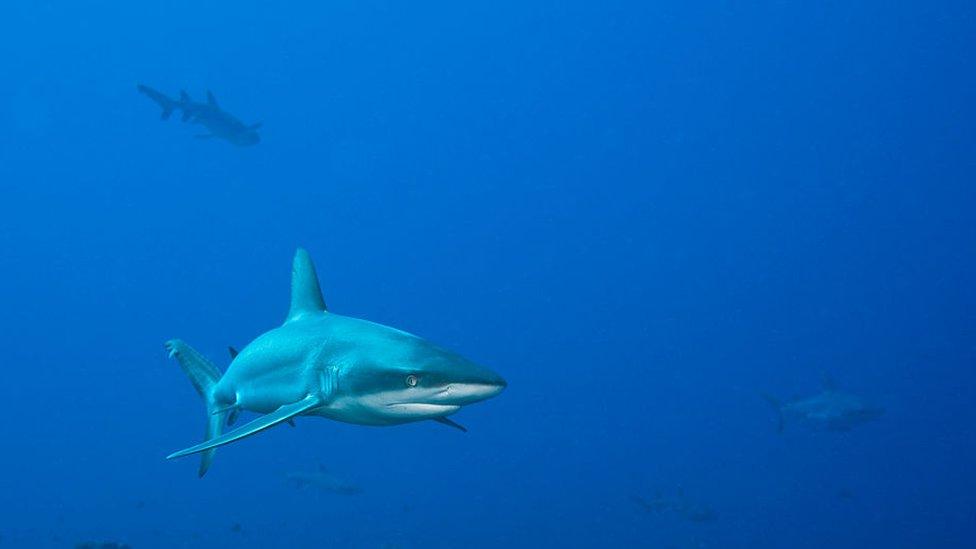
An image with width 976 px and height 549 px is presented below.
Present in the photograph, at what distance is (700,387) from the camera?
71.7 meters

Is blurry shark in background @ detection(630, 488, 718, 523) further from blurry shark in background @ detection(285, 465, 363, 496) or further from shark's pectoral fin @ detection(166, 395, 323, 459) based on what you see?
shark's pectoral fin @ detection(166, 395, 323, 459)

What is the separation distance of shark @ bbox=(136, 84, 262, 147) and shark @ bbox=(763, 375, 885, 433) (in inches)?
579

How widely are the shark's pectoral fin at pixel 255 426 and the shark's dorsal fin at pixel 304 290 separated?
132 cm

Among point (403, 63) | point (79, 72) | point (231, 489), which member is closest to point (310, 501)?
point (231, 489)

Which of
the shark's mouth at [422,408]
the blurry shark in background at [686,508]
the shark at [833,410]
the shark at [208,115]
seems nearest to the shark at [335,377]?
the shark's mouth at [422,408]

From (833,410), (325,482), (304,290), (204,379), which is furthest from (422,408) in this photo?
(833,410)

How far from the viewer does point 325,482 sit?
59.6ft

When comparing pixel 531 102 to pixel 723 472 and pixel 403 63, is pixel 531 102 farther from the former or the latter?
pixel 723 472

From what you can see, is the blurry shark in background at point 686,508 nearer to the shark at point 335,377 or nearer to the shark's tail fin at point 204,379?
the shark's tail fin at point 204,379

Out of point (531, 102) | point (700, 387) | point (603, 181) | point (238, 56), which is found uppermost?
point (238, 56)

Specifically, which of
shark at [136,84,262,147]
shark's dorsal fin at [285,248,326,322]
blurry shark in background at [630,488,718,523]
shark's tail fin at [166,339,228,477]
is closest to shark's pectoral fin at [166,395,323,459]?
shark's dorsal fin at [285,248,326,322]

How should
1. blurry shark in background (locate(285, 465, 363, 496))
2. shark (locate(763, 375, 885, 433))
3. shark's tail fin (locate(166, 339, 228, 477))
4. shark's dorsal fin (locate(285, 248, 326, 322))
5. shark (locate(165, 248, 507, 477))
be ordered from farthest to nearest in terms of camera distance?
blurry shark in background (locate(285, 465, 363, 496))
shark (locate(763, 375, 885, 433))
shark's tail fin (locate(166, 339, 228, 477))
shark's dorsal fin (locate(285, 248, 326, 322))
shark (locate(165, 248, 507, 477))

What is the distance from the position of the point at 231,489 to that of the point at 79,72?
152118 mm

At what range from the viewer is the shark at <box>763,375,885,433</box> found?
57.4 feet
